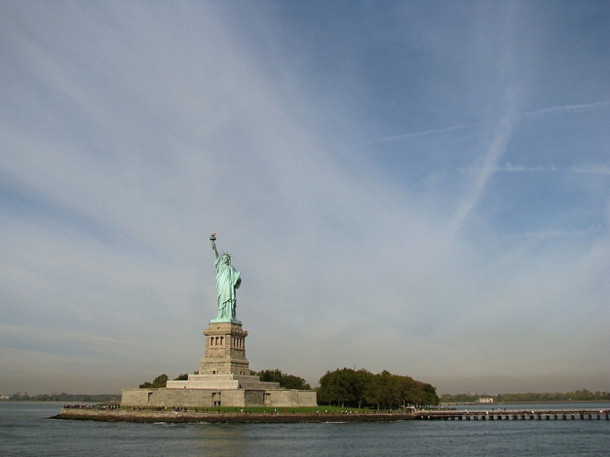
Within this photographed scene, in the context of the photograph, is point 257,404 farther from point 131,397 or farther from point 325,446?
point 325,446

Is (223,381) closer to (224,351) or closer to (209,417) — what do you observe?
(224,351)

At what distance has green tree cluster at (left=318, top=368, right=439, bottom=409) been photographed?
81.4 m

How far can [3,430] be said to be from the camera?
58.8 meters

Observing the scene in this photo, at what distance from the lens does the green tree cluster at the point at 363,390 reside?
8138cm

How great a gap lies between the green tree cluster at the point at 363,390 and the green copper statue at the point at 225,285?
1829cm

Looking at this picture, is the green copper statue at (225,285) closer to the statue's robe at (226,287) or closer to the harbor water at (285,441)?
the statue's robe at (226,287)

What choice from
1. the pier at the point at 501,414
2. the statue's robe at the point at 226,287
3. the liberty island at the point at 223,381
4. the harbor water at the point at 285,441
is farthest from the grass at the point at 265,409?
the pier at the point at 501,414

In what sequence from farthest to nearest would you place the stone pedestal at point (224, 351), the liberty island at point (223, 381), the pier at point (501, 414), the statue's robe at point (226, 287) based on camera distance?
the pier at point (501, 414)
the statue's robe at point (226, 287)
the stone pedestal at point (224, 351)
the liberty island at point (223, 381)

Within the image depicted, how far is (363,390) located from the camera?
83.9 m

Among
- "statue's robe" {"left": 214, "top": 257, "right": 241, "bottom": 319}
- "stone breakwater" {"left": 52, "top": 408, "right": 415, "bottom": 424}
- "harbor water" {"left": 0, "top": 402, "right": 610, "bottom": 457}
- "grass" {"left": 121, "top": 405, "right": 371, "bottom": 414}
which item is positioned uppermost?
"statue's robe" {"left": 214, "top": 257, "right": 241, "bottom": 319}

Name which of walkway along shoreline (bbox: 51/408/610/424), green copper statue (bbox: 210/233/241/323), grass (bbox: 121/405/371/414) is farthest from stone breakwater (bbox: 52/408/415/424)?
green copper statue (bbox: 210/233/241/323)

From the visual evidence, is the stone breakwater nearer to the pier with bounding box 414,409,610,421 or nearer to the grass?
the grass

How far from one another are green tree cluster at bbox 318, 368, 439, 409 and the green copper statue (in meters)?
18.3

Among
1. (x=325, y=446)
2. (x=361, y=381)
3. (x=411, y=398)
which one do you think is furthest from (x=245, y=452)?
(x=411, y=398)
